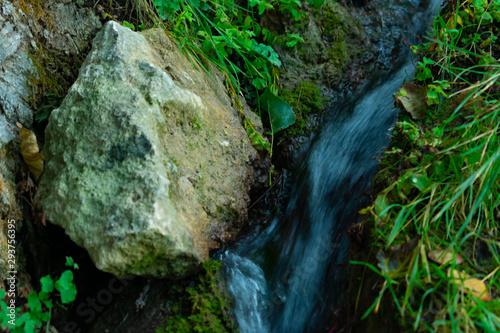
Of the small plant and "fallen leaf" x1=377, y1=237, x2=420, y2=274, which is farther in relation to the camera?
the small plant

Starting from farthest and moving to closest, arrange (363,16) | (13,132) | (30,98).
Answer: (363,16) → (30,98) → (13,132)

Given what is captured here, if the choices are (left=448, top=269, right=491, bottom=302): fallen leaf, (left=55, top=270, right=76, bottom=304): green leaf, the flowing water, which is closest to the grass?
(left=448, top=269, right=491, bottom=302): fallen leaf

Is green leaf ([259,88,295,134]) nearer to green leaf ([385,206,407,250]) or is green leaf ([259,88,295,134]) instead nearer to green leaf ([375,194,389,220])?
green leaf ([375,194,389,220])

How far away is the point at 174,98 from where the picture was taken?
2342 millimetres

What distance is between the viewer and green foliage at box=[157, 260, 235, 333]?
2.06 m

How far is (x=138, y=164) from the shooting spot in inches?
80.9

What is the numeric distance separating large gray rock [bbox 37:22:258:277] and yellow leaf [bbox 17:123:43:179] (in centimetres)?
6

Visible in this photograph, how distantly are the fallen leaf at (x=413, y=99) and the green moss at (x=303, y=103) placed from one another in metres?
0.85

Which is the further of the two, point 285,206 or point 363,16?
point 363,16

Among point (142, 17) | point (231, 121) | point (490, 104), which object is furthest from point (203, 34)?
point (490, 104)

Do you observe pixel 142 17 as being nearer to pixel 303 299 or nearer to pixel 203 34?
pixel 203 34

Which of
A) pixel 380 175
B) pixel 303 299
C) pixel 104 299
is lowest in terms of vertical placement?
pixel 303 299

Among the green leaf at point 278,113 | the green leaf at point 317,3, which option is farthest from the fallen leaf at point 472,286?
the green leaf at point 317,3

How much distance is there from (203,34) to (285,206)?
140 cm
